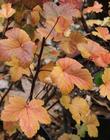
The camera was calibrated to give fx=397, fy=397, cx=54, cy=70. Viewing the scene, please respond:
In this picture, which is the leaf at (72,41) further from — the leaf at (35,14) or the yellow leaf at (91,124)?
the yellow leaf at (91,124)

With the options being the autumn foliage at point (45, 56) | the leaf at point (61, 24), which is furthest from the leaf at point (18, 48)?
the leaf at point (61, 24)

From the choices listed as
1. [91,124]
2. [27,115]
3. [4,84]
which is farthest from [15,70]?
[4,84]

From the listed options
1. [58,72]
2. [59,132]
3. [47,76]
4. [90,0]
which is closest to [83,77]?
[58,72]

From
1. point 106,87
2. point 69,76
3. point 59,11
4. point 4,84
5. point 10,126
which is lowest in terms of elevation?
point 4,84

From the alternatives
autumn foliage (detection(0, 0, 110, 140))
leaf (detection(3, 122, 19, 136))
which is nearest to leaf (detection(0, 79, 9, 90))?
autumn foliage (detection(0, 0, 110, 140))

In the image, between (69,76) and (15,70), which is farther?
(15,70)

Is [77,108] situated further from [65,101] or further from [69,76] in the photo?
[69,76]
